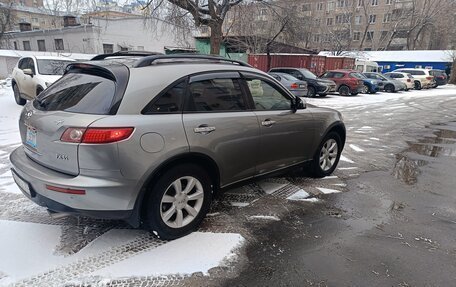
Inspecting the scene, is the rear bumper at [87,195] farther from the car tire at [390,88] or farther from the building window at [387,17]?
the building window at [387,17]

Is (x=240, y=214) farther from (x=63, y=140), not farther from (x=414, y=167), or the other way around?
(x=414, y=167)

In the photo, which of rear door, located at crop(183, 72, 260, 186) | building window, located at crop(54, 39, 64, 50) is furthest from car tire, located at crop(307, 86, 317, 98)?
building window, located at crop(54, 39, 64, 50)

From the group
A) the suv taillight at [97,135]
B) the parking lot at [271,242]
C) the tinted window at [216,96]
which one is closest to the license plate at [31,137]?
the suv taillight at [97,135]

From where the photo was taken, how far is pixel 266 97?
4.18 metres

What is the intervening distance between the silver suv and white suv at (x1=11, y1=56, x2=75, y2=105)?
753 centimetres

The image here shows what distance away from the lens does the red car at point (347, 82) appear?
20438mm

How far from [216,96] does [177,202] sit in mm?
1153

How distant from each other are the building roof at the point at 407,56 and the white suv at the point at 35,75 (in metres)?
A: 34.8

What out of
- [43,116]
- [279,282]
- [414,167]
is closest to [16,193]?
[43,116]

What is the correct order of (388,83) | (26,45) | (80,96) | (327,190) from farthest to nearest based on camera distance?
(26,45) < (388,83) < (327,190) < (80,96)

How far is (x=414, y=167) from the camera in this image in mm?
6125

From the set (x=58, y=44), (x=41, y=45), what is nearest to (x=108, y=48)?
(x=58, y=44)

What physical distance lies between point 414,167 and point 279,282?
4.50 meters

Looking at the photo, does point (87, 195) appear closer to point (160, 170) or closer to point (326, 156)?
point (160, 170)
